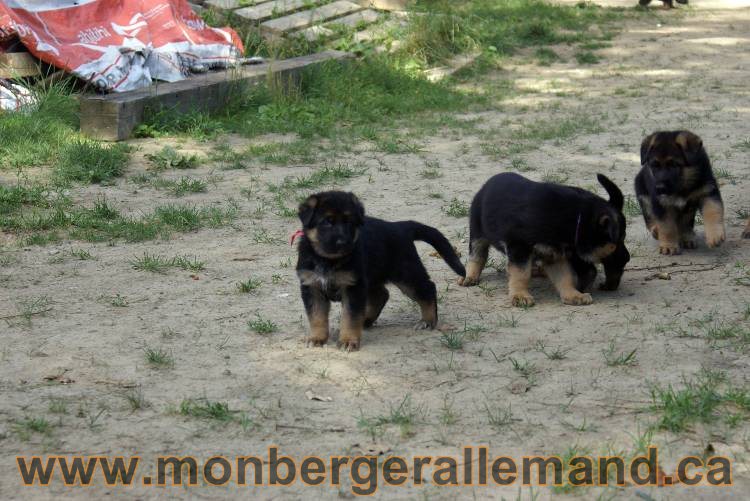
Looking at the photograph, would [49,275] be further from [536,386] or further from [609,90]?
[609,90]

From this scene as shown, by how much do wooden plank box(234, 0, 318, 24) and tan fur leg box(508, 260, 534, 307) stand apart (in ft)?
28.4

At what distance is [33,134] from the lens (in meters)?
9.63

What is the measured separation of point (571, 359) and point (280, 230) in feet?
10.9

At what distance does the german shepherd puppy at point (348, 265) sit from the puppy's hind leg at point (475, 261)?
38.4 inches

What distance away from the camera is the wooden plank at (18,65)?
410 inches

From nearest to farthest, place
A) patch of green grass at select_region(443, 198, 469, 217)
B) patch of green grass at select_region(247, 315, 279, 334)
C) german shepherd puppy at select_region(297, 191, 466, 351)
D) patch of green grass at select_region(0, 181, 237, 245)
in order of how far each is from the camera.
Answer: german shepherd puppy at select_region(297, 191, 466, 351), patch of green grass at select_region(247, 315, 279, 334), patch of green grass at select_region(0, 181, 237, 245), patch of green grass at select_region(443, 198, 469, 217)

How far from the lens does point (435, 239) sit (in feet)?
19.4

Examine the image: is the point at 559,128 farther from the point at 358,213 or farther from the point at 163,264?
the point at 358,213

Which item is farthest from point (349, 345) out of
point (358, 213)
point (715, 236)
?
point (715, 236)

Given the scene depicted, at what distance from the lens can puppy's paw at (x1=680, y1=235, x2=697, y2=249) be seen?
723 centimetres

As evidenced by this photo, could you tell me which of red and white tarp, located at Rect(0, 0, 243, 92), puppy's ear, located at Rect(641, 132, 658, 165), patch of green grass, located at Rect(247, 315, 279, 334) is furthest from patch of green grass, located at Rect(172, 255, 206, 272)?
red and white tarp, located at Rect(0, 0, 243, 92)

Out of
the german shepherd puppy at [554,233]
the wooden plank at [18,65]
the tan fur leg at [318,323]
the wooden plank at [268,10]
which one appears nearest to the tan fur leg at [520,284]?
the german shepherd puppy at [554,233]

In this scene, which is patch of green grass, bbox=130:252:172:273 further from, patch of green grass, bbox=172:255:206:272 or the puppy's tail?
the puppy's tail

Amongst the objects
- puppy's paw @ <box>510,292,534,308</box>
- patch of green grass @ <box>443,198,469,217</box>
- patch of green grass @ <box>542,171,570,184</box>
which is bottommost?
puppy's paw @ <box>510,292,534,308</box>
